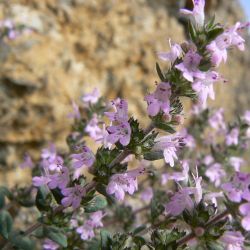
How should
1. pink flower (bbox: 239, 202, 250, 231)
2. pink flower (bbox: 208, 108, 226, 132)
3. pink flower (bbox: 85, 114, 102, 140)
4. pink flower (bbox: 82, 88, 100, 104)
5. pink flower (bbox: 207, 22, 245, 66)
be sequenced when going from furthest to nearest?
pink flower (bbox: 208, 108, 226, 132), pink flower (bbox: 82, 88, 100, 104), pink flower (bbox: 85, 114, 102, 140), pink flower (bbox: 207, 22, 245, 66), pink flower (bbox: 239, 202, 250, 231)

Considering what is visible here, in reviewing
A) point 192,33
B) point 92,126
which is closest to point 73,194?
point 192,33

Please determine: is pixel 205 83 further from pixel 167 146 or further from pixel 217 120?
pixel 217 120

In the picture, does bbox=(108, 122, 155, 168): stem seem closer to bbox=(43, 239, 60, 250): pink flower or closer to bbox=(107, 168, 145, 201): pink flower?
bbox=(107, 168, 145, 201): pink flower

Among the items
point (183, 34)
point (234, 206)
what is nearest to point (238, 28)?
point (234, 206)

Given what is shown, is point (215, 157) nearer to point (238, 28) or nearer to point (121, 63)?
point (238, 28)

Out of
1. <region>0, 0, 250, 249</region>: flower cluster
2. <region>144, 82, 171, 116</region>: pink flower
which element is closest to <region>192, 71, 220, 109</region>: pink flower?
<region>0, 0, 250, 249</region>: flower cluster

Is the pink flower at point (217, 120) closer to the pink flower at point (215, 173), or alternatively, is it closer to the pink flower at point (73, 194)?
the pink flower at point (215, 173)

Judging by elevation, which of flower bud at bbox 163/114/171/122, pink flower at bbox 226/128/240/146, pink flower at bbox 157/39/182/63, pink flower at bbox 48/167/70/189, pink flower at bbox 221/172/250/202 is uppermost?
pink flower at bbox 157/39/182/63

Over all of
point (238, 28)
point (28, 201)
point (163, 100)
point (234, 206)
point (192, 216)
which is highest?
point (238, 28)
